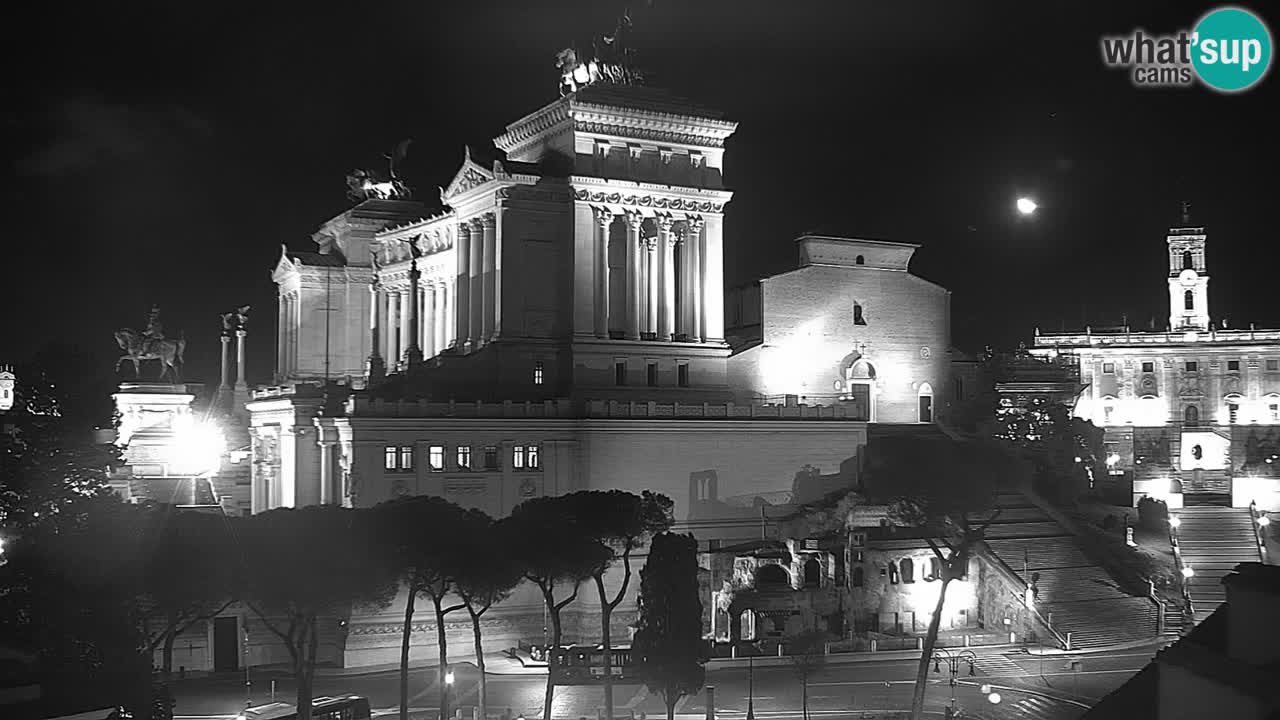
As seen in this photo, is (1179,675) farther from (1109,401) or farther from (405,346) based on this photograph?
Answer: (1109,401)

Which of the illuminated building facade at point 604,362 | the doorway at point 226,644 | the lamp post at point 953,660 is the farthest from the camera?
the illuminated building facade at point 604,362

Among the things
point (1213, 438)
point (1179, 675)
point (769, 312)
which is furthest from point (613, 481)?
point (1213, 438)

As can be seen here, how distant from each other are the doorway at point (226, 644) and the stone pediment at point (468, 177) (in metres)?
28.9

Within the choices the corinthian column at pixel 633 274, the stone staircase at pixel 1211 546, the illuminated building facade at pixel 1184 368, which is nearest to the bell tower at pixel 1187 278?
the illuminated building facade at pixel 1184 368

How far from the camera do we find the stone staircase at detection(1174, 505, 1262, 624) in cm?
7131

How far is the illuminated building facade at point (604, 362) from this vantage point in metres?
67.6

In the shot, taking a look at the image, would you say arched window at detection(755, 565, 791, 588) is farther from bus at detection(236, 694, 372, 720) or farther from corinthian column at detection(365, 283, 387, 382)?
corinthian column at detection(365, 283, 387, 382)

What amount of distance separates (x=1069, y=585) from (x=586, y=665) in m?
28.4

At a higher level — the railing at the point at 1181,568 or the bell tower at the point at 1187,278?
the bell tower at the point at 1187,278

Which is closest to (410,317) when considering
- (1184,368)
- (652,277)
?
(652,277)

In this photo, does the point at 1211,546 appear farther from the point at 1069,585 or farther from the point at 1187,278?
the point at 1187,278

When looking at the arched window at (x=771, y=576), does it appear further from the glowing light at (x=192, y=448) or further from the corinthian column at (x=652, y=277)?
the glowing light at (x=192, y=448)

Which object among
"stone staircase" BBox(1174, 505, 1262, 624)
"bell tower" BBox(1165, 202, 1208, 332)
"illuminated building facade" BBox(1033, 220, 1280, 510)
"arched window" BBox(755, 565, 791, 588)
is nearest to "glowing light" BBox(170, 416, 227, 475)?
"arched window" BBox(755, 565, 791, 588)

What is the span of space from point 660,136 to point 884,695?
125 feet
